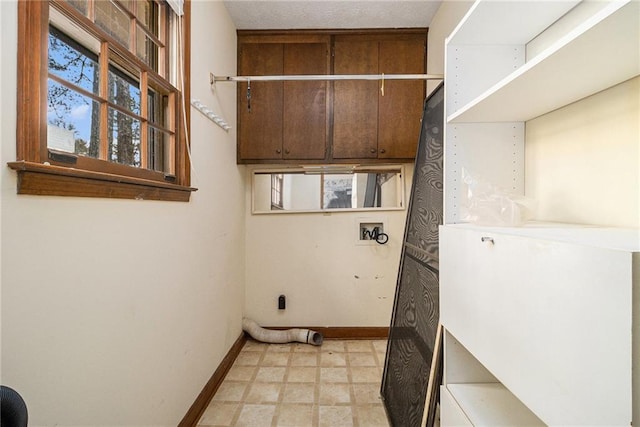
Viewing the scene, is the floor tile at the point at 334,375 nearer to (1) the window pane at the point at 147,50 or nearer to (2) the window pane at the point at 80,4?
Result: (1) the window pane at the point at 147,50

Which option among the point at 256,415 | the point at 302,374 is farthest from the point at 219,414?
the point at 302,374

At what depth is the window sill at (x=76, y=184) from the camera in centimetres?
73

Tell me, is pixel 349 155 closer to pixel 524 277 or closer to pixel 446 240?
pixel 446 240

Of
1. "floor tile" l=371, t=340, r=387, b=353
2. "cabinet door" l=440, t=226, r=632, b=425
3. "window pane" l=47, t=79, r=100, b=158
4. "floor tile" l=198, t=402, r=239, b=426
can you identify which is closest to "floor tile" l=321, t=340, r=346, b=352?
"floor tile" l=371, t=340, r=387, b=353

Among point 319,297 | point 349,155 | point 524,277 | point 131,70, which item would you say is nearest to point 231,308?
point 319,297

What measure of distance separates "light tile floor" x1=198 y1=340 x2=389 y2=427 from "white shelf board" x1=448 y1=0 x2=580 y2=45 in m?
2.01

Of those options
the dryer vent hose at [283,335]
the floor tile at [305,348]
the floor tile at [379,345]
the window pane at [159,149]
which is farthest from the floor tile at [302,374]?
the window pane at [159,149]

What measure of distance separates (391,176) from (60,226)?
2499mm

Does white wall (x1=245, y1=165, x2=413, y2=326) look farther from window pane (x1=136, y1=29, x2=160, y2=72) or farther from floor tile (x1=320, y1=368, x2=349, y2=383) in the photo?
window pane (x1=136, y1=29, x2=160, y2=72)

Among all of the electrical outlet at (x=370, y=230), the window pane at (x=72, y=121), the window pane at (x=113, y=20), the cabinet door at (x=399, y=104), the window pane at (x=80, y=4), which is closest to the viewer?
the window pane at (x=72, y=121)

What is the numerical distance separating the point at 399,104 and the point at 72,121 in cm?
229

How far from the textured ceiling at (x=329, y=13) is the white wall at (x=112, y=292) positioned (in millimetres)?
359

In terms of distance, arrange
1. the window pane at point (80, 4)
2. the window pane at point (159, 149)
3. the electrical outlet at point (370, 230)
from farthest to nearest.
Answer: the electrical outlet at point (370, 230), the window pane at point (159, 149), the window pane at point (80, 4)

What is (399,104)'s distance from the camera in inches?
101
